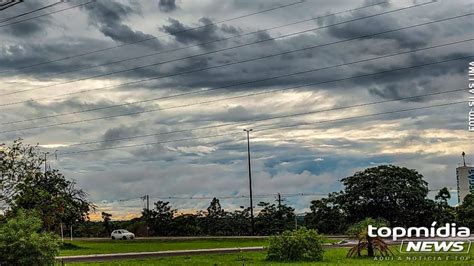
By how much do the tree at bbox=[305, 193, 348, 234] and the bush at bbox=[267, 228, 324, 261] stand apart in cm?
2943

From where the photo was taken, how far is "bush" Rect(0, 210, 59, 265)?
101 feet

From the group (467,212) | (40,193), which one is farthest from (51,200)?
(467,212)

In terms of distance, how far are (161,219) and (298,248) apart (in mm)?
43654

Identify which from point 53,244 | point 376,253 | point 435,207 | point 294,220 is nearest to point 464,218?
point 435,207

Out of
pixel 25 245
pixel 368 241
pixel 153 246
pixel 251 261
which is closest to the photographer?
pixel 25 245

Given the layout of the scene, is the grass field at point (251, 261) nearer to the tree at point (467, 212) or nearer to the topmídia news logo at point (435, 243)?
the topmídia news logo at point (435, 243)

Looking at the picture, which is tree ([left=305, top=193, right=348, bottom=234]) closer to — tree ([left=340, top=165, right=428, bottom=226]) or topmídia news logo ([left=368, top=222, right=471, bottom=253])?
tree ([left=340, top=165, right=428, bottom=226])

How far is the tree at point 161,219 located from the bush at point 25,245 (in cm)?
4659

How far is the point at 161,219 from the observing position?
78812 mm

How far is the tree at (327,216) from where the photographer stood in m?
66.6

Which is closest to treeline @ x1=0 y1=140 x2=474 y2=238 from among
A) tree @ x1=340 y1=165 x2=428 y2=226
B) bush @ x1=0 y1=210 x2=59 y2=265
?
tree @ x1=340 y1=165 x2=428 y2=226

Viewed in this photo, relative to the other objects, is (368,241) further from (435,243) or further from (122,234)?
(122,234)

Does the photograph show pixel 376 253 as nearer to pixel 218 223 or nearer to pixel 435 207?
pixel 435 207

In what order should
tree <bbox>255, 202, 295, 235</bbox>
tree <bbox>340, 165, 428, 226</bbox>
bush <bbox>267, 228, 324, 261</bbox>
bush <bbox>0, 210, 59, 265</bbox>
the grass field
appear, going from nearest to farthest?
bush <bbox>0, 210, 59, 265</bbox> < the grass field < bush <bbox>267, 228, 324, 261</bbox> < tree <bbox>340, 165, 428, 226</bbox> < tree <bbox>255, 202, 295, 235</bbox>
